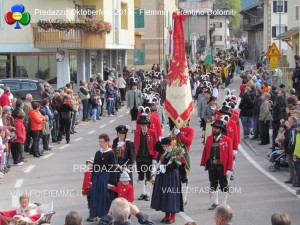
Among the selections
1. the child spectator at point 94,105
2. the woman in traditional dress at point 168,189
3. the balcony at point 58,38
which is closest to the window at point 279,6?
the balcony at point 58,38

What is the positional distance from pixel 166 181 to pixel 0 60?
78.4 ft

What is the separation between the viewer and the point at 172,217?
12.7 m

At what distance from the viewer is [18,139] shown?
1822 cm

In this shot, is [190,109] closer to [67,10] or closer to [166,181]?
[166,181]

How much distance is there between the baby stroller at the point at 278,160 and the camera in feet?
57.4

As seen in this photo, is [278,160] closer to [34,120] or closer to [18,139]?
[18,139]

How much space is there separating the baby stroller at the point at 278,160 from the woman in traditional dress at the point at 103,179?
21.4ft

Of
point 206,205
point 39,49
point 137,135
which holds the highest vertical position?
point 39,49

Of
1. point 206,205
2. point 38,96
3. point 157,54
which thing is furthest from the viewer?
point 157,54

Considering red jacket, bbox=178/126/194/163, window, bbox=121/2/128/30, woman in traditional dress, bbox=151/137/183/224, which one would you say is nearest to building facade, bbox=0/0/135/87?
window, bbox=121/2/128/30

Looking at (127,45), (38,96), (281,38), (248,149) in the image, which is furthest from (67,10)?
(281,38)

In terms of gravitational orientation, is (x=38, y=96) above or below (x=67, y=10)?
below

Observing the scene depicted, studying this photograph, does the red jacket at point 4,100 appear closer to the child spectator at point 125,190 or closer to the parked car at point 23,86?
the parked car at point 23,86

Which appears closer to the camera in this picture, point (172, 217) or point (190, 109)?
point (172, 217)
